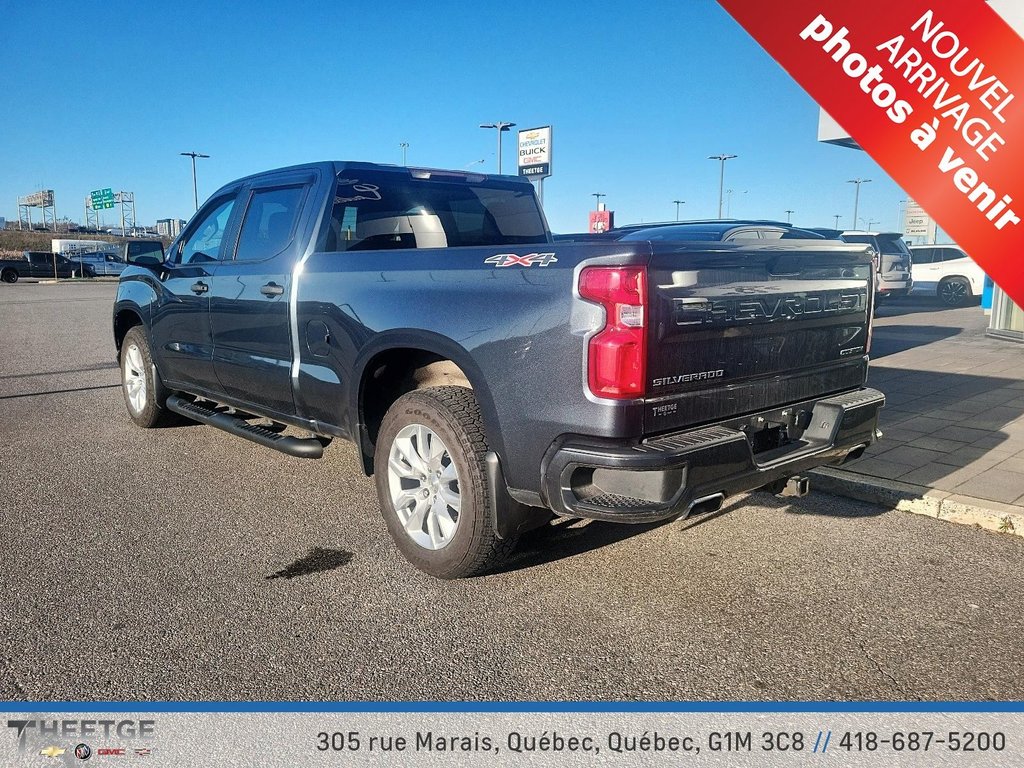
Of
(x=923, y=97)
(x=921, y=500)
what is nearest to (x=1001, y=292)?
(x=923, y=97)

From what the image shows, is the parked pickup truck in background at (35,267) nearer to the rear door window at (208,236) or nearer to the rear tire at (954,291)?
the rear tire at (954,291)

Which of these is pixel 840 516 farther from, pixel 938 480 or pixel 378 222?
pixel 378 222

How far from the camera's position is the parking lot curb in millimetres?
4379

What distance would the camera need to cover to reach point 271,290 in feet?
15.4

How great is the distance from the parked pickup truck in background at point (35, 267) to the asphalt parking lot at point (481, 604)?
43.0 m

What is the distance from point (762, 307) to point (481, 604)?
1.72 meters

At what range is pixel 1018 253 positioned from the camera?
27.7ft

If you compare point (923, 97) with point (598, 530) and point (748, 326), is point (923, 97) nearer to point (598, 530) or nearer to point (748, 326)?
point (748, 326)

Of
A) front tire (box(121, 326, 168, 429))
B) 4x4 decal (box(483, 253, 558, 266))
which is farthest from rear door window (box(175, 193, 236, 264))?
4x4 decal (box(483, 253, 558, 266))

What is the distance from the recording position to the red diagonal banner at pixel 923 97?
7.74 metres

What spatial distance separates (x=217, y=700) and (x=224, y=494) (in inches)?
96.7

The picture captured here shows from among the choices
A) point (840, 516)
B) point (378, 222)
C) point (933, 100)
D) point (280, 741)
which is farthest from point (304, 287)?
point (933, 100)

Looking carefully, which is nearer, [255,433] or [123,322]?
[255,433]

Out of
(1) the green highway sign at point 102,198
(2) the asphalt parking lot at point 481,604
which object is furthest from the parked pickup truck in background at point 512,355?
(1) the green highway sign at point 102,198
